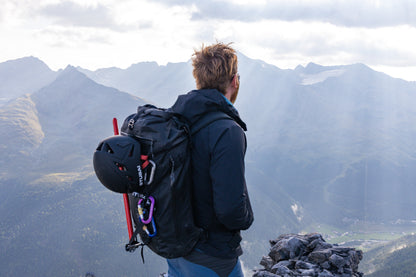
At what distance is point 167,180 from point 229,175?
2.82ft

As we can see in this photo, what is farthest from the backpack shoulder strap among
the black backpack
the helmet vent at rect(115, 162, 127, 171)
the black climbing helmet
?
the helmet vent at rect(115, 162, 127, 171)

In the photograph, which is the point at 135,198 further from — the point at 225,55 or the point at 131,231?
the point at 225,55

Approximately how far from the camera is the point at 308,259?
11.6 m

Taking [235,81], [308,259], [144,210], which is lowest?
[308,259]

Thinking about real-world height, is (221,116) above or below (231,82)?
below

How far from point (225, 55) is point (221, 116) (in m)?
1.04

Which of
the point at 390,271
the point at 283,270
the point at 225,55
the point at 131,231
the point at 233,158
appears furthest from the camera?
the point at 390,271

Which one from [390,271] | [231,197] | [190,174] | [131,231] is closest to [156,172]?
[190,174]

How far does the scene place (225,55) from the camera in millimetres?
5070

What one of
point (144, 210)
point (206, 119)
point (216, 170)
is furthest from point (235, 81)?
point (144, 210)

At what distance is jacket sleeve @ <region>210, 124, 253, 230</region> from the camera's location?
4.32m

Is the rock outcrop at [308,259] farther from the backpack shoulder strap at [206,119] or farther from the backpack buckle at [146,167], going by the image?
the backpack shoulder strap at [206,119]

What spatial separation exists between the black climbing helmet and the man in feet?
2.60

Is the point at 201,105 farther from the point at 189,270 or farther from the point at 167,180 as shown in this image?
the point at 189,270
